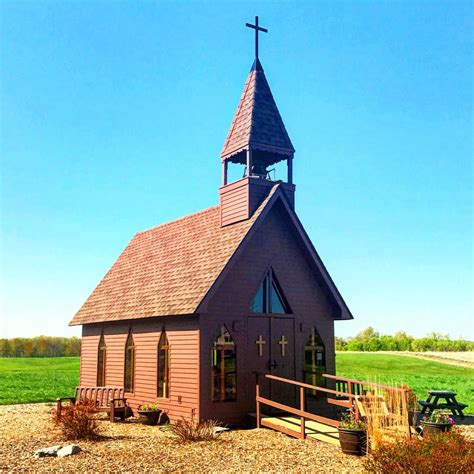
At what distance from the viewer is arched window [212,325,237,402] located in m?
17.6

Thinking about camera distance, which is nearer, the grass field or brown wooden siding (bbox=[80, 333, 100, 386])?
brown wooden siding (bbox=[80, 333, 100, 386])

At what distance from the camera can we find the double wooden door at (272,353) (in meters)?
18.5

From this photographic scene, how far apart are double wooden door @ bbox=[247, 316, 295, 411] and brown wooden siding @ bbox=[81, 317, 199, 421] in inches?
72.2

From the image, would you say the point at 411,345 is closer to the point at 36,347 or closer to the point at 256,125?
the point at 36,347

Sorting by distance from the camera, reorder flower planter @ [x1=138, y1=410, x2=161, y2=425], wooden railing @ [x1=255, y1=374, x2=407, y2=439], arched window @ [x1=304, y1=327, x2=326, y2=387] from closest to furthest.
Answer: wooden railing @ [x1=255, y1=374, x2=407, y2=439] → flower planter @ [x1=138, y1=410, x2=161, y2=425] → arched window @ [x1=304, y1=327, x2=326, y2=387]

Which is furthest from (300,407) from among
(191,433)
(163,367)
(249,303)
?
(163,367)

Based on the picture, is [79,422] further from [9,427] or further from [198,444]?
[9,427]

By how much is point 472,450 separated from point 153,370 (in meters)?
11.7

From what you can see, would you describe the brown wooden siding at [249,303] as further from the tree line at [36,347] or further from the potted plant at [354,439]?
the tree line at [36,347]

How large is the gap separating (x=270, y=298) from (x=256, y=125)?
571 centimetres

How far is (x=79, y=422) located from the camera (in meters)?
15.2

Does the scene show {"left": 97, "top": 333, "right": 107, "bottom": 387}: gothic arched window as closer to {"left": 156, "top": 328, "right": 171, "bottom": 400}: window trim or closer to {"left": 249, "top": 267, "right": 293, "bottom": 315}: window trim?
{"left": 156, "top": 328, "right": 171, "bottom": 400}: window trim

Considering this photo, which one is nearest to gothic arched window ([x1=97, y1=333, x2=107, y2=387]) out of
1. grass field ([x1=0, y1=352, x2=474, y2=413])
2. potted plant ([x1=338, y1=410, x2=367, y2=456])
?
grass field ([x1=0, y1=352, x2=474, y2=413])

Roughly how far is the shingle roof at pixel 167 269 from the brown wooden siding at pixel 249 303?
1.96ft
